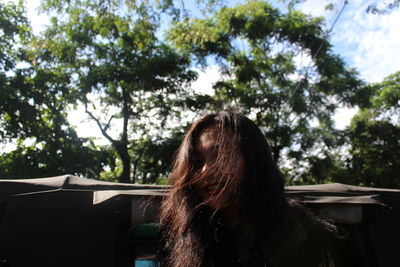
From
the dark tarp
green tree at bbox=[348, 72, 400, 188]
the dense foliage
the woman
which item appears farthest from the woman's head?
green tree at bbox=[348, 72, 400, 188]

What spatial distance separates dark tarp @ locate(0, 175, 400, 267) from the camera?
2824 millimetres

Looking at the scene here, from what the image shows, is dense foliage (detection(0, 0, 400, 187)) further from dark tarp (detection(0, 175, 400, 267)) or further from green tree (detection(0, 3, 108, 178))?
dark tarp (detection(0, 175, 400, 267))

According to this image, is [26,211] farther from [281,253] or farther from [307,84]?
[307,84]

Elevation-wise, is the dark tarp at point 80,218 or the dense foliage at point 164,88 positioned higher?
the dense foliage at point 164,88

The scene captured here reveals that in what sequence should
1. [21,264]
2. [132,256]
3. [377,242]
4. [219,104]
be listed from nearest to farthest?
[219,104]
[21,264]
[132,256]
[377,242]

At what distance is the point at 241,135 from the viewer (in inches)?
50.0

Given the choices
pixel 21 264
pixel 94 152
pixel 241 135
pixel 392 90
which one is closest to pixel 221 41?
pixel 94 152

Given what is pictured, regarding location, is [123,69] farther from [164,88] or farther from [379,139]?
[379,139]

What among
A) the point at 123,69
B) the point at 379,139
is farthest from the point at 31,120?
the point at 379,139

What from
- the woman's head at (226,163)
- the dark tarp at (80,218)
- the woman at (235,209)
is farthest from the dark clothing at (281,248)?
the dark tarp at (80,218)

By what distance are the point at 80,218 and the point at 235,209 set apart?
223 cm

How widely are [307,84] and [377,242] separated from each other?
8.06 metres

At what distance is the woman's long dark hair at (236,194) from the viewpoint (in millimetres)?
1202

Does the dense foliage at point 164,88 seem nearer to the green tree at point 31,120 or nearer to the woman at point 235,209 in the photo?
the green tree at point 31,120
